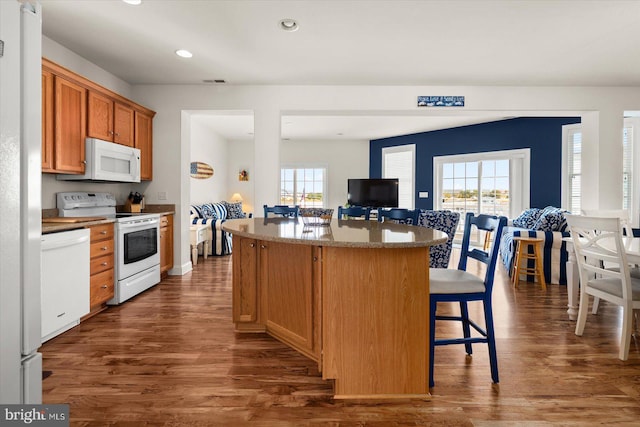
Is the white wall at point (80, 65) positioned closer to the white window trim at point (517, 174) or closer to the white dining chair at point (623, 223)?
the white dining chair at point (623, 223)

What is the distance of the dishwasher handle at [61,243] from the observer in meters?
2.48

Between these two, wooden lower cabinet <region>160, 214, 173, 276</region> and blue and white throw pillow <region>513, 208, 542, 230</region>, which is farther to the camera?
blue and white throw pillow <region>513, 208, 542, 230</region>

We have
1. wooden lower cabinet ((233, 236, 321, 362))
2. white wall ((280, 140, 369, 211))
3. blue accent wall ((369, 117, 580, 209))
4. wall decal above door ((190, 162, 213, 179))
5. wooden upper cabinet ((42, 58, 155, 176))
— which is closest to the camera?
wooden lower cabinet ((233, 236, 321, 362))

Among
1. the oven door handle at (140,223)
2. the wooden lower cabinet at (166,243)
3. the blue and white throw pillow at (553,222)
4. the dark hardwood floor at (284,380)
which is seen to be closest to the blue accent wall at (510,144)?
the blue and white throw pillow at (553,222)

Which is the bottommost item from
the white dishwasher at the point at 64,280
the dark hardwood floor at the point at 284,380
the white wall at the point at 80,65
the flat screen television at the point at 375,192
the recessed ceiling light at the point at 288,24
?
the dark hardwood floor at the point at 284,380

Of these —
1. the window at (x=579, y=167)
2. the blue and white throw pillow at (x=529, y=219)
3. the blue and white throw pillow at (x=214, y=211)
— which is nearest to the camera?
the blue and white throw pillow at (x=529, y=219)

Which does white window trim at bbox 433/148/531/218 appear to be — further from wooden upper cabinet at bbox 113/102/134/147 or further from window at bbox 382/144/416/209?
wooden upper cabinet at bbox 113/102/134/147

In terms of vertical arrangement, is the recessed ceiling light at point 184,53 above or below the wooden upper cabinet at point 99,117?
above

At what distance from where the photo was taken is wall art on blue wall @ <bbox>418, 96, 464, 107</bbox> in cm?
462

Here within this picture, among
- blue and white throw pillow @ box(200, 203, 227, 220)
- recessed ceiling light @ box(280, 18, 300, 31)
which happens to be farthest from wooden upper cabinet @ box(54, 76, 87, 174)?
blue and white throw pillow @ box(200, 203, 227, 220)

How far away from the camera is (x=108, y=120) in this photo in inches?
149

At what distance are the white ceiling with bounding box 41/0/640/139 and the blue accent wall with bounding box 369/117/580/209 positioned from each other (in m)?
1.71

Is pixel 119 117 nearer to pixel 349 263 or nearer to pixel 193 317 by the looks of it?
pixel 193 317

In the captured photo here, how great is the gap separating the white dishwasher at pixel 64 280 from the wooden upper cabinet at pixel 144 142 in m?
1.76
